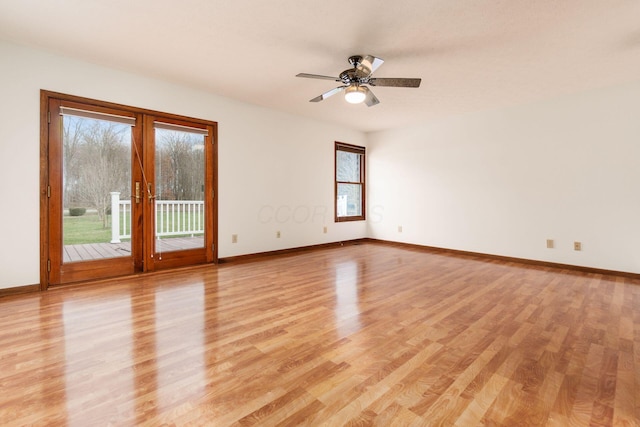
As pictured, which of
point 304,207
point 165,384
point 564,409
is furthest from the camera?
point 304,207

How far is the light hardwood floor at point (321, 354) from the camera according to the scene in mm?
1354

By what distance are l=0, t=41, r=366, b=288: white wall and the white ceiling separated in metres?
0.24

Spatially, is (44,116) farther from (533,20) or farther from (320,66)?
(533,20)

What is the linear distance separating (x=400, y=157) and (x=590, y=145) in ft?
9.55

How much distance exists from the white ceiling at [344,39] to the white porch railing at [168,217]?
1.58 m

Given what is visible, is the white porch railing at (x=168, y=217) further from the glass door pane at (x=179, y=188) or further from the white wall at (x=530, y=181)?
the white wall at (x=530, y=181)

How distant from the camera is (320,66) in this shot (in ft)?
10.8

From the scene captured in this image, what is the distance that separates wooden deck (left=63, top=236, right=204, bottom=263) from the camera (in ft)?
10.9

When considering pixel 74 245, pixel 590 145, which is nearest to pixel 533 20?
pixel 590 145

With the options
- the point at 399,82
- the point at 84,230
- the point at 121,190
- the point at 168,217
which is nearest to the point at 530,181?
the point at 399,82

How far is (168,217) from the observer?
4012 mm

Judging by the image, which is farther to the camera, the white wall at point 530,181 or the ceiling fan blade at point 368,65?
the white wall at point 530,181

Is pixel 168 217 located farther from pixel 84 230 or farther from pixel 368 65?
pixel 368 65

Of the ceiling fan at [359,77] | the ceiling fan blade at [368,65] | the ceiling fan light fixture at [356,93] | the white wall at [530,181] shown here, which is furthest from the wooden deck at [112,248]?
the white wall at [530,181]
